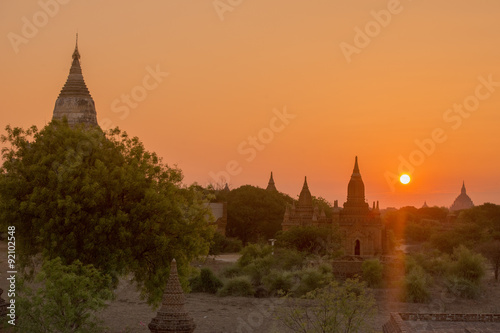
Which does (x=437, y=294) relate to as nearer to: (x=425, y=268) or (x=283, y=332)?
(x=425, y=268)

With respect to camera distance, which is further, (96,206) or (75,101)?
(75,101)

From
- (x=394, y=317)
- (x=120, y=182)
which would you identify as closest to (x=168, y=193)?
(x=120, y=182)

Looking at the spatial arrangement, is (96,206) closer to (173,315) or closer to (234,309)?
(173,315)

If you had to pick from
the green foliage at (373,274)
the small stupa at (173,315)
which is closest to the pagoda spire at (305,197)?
the green foliage at (373,274)

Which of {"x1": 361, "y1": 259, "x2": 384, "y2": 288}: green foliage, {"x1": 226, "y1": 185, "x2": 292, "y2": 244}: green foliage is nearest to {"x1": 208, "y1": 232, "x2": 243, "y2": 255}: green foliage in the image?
{"x1": 226, "y1": 185, "x2": 292, "y2": 244}: green foliage

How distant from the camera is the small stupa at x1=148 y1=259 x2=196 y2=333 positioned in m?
22.4

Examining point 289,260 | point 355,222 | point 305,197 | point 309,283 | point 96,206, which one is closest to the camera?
point 96,206

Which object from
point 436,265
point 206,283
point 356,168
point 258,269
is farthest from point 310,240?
point 206,283

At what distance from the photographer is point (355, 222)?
194 feet

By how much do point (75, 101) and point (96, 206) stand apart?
3038cm

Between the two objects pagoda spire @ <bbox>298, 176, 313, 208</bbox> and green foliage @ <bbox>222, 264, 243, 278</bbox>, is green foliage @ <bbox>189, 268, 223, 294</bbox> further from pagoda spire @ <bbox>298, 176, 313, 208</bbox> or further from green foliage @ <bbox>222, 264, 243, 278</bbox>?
pagoda spire @ <bbox>298, 176, 313, 208</bbox>

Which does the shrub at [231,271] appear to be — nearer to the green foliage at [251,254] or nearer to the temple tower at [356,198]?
the green foliage at [251,254]

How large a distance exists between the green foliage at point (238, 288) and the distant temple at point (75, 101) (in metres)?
19.7

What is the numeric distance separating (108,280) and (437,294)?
21.8 m
